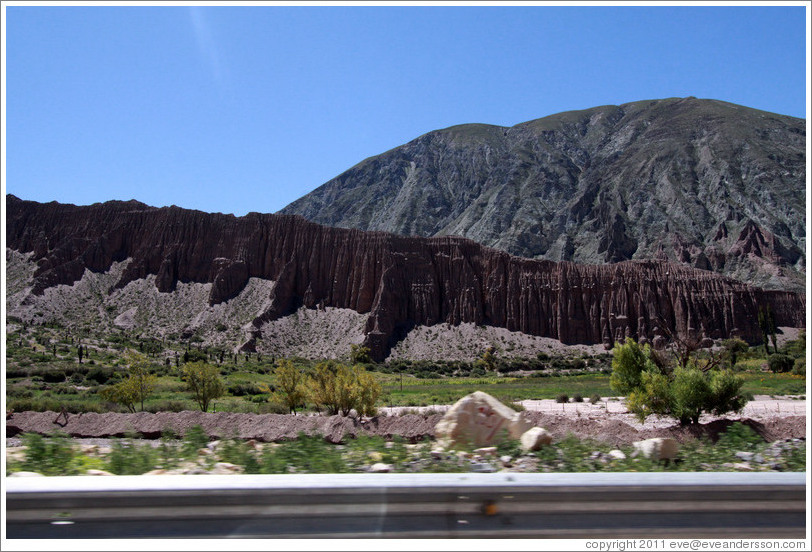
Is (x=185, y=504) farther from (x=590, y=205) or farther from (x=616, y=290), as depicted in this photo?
(x=590, y=205)

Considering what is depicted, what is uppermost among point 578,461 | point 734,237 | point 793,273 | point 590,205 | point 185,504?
point 590,205

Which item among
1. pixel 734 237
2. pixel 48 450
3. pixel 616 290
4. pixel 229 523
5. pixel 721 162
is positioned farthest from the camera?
pixel 721 162

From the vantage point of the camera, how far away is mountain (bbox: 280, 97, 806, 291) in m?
118

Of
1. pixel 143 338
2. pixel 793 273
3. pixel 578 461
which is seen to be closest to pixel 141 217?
pixel 143 338

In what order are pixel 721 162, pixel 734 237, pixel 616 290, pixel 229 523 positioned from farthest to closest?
pixel 721 162 → pixel 734 237 → pixel 616 290 → pixel 229 523

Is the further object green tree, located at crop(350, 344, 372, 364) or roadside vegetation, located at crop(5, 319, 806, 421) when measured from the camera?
green tree, located at crop(350, 344, 372, 364)

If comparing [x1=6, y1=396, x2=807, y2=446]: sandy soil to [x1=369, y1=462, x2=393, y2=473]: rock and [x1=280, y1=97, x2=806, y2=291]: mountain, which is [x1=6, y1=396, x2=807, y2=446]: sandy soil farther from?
[x1=280, y1=97, x2=806, y2=291]: mountain

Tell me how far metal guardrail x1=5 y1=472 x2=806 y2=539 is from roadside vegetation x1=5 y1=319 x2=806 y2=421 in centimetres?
2084

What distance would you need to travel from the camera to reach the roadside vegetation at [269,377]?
27562 mm

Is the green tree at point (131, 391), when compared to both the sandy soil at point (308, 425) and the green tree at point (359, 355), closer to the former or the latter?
the sandy soil at point (308, 425)

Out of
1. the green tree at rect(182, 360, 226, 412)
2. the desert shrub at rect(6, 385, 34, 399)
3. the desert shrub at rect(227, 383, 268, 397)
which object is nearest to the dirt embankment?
the green tree at rect(182, 360, 226, 412)

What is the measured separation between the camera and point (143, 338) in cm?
7694

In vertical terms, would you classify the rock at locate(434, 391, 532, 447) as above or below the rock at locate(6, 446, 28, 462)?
below

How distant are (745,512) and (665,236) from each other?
130 metres
